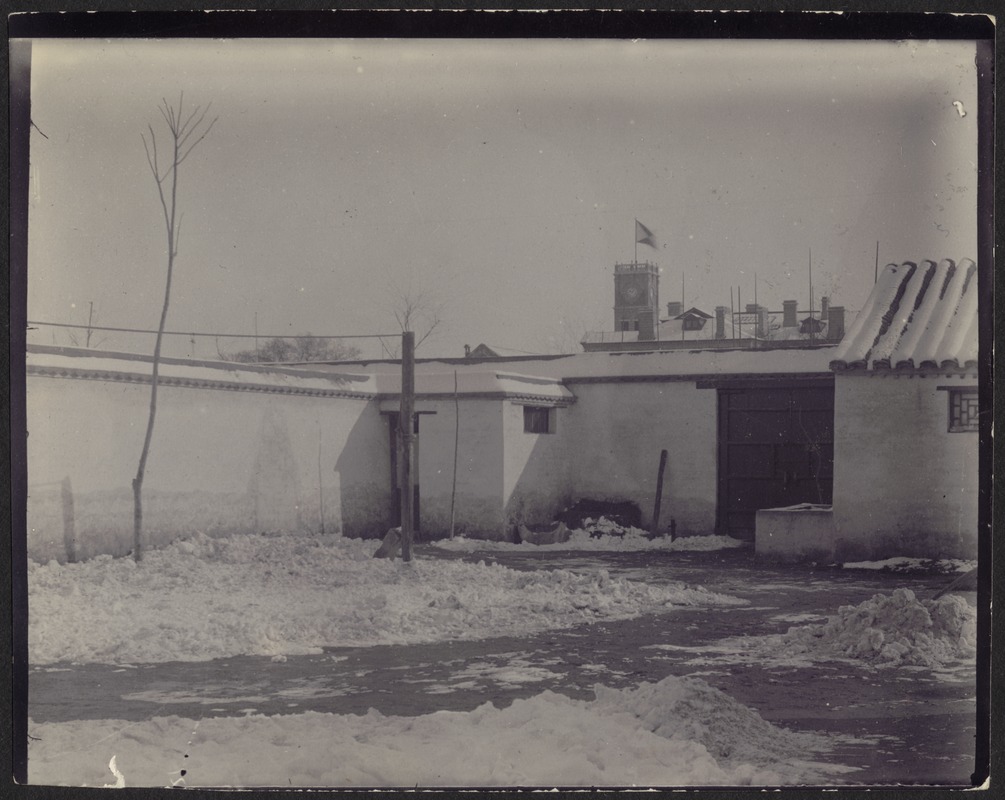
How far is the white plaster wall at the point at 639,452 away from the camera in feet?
24.6

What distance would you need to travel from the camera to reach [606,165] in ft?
17.4

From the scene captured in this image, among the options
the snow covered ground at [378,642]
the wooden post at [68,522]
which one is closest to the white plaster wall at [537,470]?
the snow covered ground at [378,642]

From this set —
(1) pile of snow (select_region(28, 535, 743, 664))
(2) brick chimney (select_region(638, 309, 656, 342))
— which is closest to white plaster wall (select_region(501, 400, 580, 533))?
(2) brick chimney (select_region(638, 309, 656, 342))

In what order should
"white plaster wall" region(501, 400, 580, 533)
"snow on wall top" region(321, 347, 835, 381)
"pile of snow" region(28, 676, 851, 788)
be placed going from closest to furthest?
"pile of snow" region(28, 676, 851, 788), "snow on wall top" region(321, 347, 835, 381), "white plaster wall" region(501, 400, 580, 533)

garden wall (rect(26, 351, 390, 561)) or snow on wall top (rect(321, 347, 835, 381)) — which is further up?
snow on wall top (rect(321, 347, 835, 381))

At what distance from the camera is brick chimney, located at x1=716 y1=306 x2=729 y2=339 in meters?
6.64

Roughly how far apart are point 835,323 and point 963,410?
Answer: 1489 millimetres

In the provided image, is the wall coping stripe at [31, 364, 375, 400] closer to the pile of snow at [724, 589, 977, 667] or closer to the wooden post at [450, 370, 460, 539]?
the wooden post at [450, 370, 460, 539]

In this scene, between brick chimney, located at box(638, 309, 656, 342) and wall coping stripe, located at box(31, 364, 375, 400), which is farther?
brick chimney, located at box(638, 309, 656, 342)

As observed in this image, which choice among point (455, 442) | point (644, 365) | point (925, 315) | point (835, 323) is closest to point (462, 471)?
point (455, 442)

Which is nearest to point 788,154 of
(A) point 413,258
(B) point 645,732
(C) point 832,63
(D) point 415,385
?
(C) point 832,63

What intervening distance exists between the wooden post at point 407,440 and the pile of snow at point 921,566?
2719 mm

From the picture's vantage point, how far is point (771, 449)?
366 inches

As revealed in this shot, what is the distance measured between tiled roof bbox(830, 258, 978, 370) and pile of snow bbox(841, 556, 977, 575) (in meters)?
0.99
